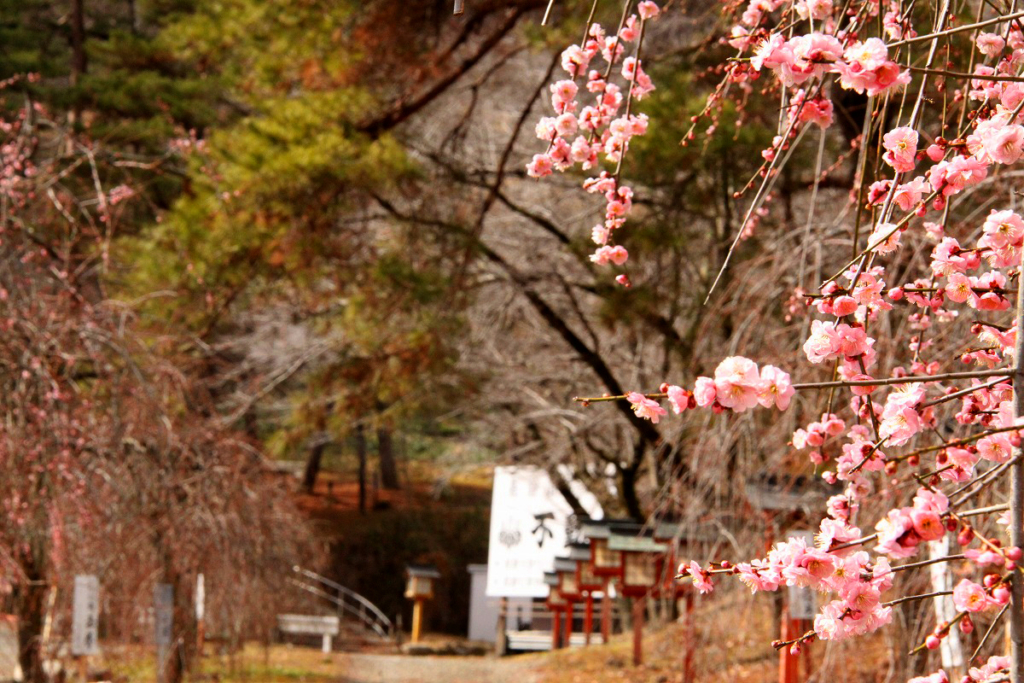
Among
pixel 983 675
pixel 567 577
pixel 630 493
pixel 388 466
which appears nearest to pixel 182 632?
pixel 630 493

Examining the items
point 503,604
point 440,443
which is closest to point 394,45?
point 503,604

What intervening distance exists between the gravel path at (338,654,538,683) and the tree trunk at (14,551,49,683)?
4.85 meters

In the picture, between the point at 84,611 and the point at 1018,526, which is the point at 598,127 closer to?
the point at 1018,526

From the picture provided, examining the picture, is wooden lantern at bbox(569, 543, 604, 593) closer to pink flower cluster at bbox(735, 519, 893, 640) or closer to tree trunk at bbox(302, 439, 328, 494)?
tree trunk at bbox(302, 439, 328, 494)

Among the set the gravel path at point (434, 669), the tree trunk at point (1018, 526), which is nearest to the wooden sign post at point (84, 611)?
the tree trunk at point (1018, 526)

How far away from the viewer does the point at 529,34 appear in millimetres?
5715

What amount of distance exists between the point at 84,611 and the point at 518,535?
8396 millimetres

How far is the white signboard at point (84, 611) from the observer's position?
15.0 feet

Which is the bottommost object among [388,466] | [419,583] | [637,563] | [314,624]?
[314,624]

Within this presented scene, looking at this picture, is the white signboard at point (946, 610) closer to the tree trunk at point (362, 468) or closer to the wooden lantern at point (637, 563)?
the wooden lantern at point (637, 563)

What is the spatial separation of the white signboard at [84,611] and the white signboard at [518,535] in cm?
800

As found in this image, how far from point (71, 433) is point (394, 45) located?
2.77 m

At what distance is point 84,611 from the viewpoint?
15.1ft

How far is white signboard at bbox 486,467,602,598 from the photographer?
41.3 feet
